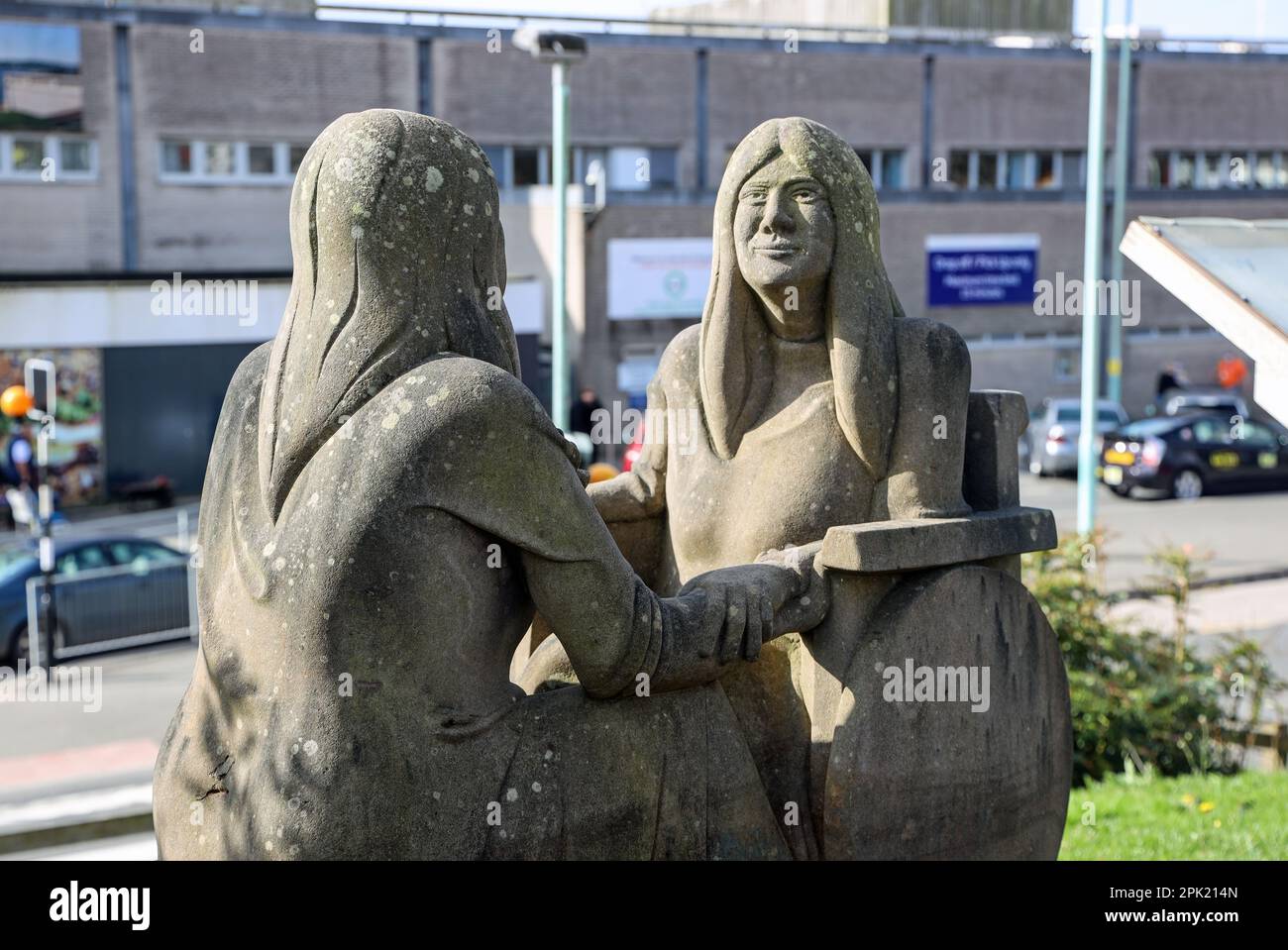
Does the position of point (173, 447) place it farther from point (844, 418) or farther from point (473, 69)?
point (844, 418)

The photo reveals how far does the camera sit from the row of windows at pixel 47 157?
Answer: 92.6 ft

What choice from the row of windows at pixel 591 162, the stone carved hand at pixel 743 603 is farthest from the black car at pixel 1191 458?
the stone carved hand at pixel 743 603

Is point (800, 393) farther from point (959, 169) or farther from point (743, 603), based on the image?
point (959, 169)

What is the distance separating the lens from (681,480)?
5.52 metres

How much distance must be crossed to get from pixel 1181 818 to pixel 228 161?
25157mm

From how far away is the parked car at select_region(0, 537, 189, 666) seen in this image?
1475cm

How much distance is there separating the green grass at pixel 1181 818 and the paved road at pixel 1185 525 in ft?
27.1

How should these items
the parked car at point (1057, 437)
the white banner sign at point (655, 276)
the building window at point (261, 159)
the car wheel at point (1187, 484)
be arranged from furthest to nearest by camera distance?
the building window at point (261, 159)
the white banner sign at point (655, 276)
the parked car at point (1057, 437)
the car wheel at point (1187, 484)

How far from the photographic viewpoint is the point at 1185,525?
2202 centimetres

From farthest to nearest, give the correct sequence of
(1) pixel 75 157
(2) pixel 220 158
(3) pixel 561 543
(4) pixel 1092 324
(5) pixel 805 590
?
(2) pixel 220 158 < (1) pixel 75 157 < (4) pixel 1092 324 < (5) pixel 805 590 < (3) pixel 561 543

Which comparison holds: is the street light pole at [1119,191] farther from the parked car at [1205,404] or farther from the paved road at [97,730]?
the paved road at [97,730]

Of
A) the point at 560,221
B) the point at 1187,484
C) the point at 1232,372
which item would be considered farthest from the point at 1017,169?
the point at 560,221

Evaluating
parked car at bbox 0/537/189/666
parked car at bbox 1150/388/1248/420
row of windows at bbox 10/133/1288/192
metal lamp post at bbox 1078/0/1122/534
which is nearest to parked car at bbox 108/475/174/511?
row of windows at bbox 10/133/1288/192

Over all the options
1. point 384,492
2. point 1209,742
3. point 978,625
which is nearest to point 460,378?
point 384,492
